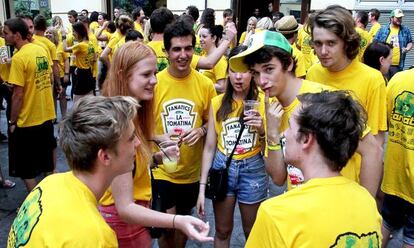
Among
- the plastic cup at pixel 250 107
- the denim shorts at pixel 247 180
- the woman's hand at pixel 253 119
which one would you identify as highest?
the plastic cup at pixel 250 107

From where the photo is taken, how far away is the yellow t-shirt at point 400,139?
9.25 ft

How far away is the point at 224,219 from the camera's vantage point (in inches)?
123

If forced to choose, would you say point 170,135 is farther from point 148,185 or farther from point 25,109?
point 25,109

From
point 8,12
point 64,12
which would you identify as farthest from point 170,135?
point 64,12

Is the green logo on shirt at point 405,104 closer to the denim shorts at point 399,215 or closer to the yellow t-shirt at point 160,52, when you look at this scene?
the denim shorts at point 399,215

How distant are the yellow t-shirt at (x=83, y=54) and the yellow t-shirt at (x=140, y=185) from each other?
6118 mm

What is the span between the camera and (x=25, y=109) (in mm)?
4734

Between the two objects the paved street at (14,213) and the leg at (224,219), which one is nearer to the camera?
the leg at (224,219)

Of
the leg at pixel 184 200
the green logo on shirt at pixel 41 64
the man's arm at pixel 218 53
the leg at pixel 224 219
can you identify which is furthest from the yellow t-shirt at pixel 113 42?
the leg at pixel 224 219

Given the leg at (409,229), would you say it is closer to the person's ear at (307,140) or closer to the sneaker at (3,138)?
the person's ear at (307,140)

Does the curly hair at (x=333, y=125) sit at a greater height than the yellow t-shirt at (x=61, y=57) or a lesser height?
greater

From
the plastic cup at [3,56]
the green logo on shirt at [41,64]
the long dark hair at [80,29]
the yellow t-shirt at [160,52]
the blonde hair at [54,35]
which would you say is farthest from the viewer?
the blonde hair at [54,35]

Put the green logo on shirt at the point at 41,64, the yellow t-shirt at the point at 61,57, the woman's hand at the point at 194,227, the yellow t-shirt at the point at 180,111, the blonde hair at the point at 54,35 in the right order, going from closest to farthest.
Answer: the woman's hand at the point at 194,227
the yellow t-shirt at the point at 180,111
the green logo on shirt at the point at 41,64
the blonde hair at the point at 54,35
the yellow t-shirt at the point at 61,57

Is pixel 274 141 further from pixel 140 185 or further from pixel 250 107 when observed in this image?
pixel 140 185
